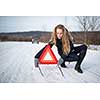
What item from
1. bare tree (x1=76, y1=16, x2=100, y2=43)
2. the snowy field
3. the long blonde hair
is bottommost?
the snowy field

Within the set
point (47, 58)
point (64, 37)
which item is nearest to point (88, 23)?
point (64, 37)

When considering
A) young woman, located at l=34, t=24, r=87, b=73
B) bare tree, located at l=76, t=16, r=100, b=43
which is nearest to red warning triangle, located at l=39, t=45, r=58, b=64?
young woman, located at l=34, t=24, r=87, b=73

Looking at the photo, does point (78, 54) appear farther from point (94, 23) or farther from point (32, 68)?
point (32, 68)

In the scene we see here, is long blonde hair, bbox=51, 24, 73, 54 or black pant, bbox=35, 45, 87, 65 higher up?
long blonde hair, bbox=51, 24, 73, 54

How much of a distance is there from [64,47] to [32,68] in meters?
0.40

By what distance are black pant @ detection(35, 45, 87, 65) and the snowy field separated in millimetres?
40

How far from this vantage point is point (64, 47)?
3.01 m

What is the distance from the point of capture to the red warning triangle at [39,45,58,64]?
9.84ft

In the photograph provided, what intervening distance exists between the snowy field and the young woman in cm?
4

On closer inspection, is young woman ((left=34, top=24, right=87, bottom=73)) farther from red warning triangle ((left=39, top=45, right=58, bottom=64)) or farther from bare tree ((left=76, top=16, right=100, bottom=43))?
bare tree ((left=76, top=16, right=100, bottom=43))
